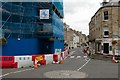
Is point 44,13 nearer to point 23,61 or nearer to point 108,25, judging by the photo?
point 108,25

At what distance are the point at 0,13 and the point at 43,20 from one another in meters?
9.60

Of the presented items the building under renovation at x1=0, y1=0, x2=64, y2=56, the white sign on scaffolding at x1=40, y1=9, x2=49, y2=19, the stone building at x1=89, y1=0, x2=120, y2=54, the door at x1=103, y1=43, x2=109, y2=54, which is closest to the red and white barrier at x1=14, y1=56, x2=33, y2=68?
the building under renovation at x1=0, y1=0, x2=64, y2=56

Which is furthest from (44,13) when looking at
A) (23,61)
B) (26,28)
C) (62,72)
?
(62,72)

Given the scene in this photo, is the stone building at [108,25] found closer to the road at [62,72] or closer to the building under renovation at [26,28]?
the building under renovation at [26,28]

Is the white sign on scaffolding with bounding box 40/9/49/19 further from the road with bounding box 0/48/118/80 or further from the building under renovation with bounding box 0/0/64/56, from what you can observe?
the road with bounding box 0/48/118/80

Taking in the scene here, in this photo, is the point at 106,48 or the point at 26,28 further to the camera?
the point at 106,48

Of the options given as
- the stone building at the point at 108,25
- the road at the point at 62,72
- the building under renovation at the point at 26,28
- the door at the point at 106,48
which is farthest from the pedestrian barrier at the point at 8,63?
the door at the point at 106,48

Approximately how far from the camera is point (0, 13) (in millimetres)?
29109

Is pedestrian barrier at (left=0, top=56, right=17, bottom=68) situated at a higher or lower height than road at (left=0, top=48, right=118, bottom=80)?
higher

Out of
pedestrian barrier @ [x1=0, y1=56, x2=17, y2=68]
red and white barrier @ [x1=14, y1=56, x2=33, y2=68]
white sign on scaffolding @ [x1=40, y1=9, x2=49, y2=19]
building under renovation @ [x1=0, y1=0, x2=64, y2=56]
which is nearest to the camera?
pedestrian barrier @ [x1=0, y1=56, x2=17, y2=68]

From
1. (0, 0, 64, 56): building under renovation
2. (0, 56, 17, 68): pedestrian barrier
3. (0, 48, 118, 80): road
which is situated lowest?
(0, 48, 118, 80): road

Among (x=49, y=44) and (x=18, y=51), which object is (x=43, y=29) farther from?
(x=18, y=51)

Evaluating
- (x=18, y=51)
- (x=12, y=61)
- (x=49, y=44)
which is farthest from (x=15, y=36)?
(x=12, y=61)

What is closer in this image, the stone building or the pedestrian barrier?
the pedestrian barrier
